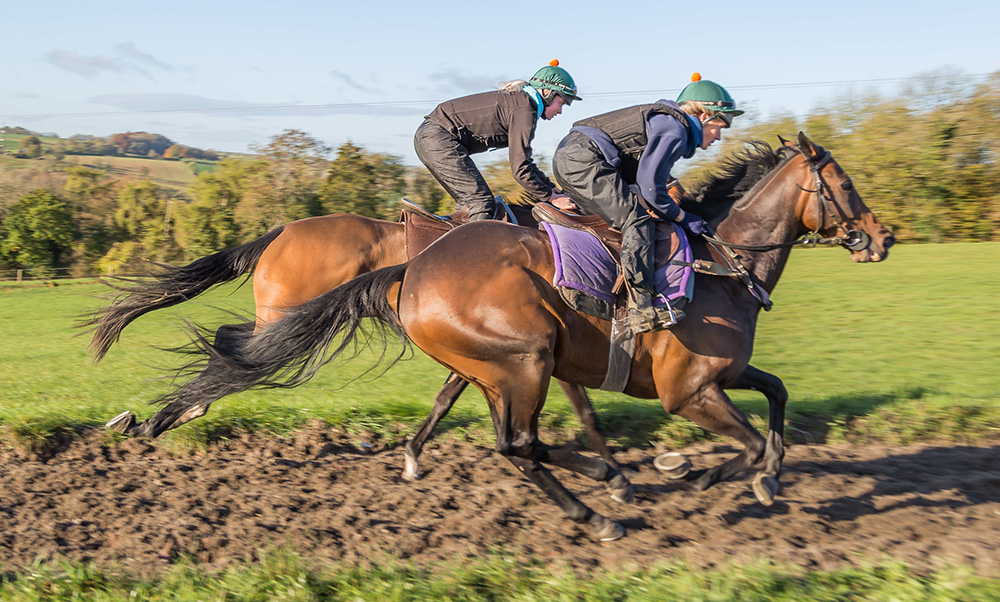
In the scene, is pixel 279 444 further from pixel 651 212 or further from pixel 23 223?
pixel 23 223

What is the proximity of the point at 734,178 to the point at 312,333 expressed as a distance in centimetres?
279

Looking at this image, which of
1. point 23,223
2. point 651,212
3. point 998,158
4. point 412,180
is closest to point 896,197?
point 998,158

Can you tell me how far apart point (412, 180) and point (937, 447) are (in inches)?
672

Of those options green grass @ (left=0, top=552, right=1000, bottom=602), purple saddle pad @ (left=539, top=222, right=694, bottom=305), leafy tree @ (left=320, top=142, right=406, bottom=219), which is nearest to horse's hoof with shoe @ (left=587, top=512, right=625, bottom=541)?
green grass @ (left=0, top=552, right=1000, bottom=602)

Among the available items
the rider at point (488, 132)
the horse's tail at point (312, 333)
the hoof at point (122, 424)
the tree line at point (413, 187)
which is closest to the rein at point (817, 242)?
the rider at point (488, 132)

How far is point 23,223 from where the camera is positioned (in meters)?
28.3

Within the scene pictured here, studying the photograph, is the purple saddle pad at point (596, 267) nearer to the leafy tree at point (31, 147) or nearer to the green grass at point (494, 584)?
the green grass at point (494, 584)

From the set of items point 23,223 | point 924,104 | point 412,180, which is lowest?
point 23,223

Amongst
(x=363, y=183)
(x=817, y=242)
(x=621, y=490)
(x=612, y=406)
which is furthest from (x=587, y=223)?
(x=363, y=183)

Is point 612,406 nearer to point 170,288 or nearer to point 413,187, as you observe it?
point 170,288

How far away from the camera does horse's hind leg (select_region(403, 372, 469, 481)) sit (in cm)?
521

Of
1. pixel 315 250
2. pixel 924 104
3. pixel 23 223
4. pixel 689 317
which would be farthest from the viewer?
pixel 23 223

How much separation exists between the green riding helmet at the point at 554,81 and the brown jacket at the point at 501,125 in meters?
0.13

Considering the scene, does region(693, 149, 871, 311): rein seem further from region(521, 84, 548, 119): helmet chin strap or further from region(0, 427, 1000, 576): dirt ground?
region(521, 84, 548, 119): helmet chin strap
